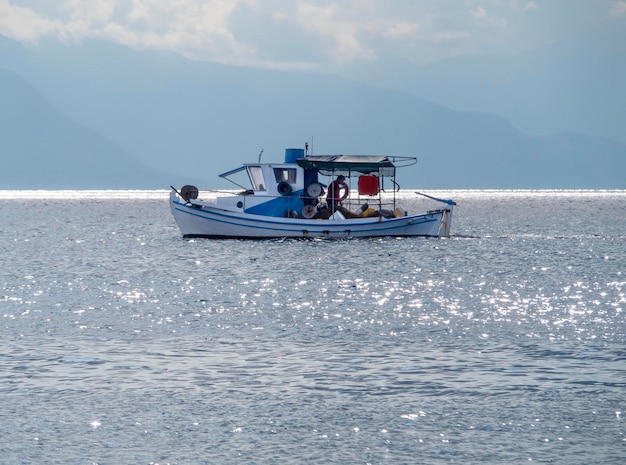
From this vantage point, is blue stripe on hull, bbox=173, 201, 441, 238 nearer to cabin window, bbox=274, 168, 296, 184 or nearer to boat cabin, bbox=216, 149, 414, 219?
boat cabin, bbox=216, 149, 414, 219

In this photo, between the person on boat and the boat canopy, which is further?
the person on boat

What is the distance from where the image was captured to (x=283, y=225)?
6066 centimetres

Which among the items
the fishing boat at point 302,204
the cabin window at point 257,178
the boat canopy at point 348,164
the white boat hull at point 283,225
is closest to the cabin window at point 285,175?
the fishing boat at point 302,204

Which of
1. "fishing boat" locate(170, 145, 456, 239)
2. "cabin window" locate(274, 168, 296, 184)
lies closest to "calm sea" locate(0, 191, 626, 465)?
"fishing boat" locate(170, 145, 456, 239)

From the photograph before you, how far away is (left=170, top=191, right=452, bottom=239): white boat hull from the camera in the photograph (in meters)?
60.5

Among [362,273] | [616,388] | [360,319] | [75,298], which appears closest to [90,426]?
[616,388]

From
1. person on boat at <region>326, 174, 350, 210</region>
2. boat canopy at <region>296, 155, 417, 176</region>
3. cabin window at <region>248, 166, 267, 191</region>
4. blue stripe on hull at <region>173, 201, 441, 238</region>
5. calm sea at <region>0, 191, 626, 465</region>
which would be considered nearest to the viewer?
calm sea at <region>0, 191, 626, 465</region>

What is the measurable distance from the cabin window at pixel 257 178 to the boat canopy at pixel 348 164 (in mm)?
2292

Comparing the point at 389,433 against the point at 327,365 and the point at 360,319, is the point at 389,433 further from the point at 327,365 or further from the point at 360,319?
the point at 360,319

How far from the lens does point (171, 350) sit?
24.9m

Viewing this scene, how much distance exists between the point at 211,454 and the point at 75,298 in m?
22.3

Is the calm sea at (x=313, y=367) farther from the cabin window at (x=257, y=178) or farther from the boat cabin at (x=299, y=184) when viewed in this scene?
the cabin window at (x=257, y=178)

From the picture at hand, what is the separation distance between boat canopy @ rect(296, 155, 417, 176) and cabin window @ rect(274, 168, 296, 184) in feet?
2.27

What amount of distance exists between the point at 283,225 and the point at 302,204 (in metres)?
1.57
